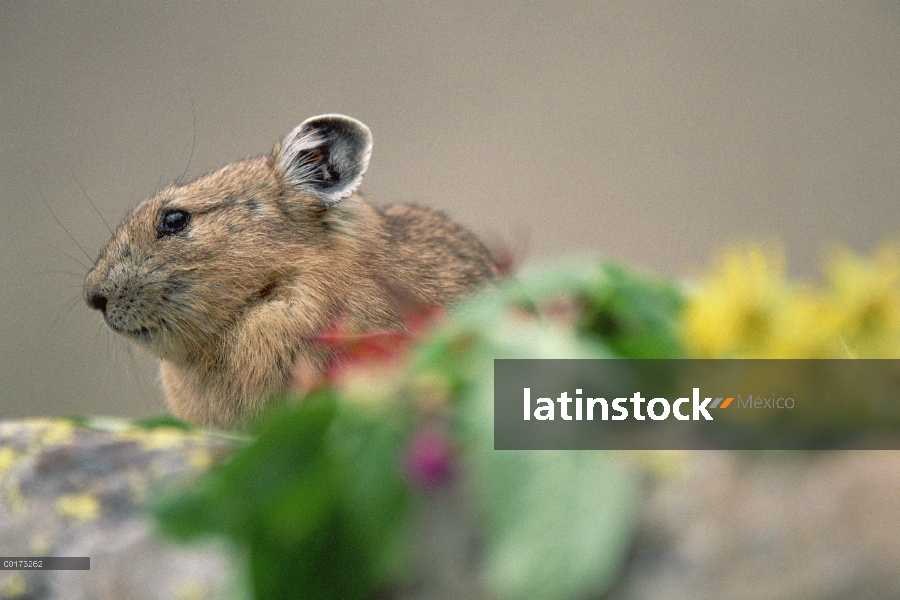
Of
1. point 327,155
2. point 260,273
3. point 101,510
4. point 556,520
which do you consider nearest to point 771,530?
point 556,520

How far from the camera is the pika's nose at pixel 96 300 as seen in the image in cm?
88

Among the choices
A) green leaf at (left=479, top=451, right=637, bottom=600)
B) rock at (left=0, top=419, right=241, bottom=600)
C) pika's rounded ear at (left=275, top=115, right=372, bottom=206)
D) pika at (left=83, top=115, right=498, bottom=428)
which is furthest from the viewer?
pika's rounded ear at (left=275, top=115, right=372, bottom=206)

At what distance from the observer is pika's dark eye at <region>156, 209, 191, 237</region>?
0.90 metres

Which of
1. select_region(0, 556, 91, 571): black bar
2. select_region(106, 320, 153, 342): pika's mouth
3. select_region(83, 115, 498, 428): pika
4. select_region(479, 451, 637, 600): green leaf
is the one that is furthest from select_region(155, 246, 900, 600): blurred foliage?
select_region(106, 320, 153, 342): pika's mouth

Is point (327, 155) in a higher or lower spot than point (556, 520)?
higher

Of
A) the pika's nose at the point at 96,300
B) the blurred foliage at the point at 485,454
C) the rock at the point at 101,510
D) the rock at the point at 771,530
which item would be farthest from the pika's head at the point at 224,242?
the rock at the point at 771,530

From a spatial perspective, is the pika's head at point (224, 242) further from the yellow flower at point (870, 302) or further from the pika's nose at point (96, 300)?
the yellow flower at point (870, 302)

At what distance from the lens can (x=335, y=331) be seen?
778 mm

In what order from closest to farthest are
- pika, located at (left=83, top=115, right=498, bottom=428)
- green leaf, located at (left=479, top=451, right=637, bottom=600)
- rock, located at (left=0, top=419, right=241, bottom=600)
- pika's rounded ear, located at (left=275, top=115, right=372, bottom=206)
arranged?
green leaf, located at (left=479, top=451, right=637, bottom=600)
rock, located at (left=0, top=419, right=241, bottom=600)
pika, located at (left=83, top=115, right=498, bottom=428)
pika's rounded ear, located at (left=275, top=115, right=372, bottom=206)

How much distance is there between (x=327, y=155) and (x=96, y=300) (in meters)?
0.30

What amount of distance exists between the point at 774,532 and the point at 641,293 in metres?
0.14

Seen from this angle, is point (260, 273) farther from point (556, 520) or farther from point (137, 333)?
point (556, 520)

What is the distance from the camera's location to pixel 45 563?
49 cm

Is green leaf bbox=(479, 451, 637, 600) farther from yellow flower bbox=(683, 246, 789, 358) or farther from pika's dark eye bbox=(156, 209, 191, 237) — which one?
pika's dark eye bbox=(156, 209, 191, 237)
